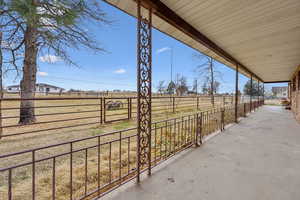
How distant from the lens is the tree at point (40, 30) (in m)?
3.44

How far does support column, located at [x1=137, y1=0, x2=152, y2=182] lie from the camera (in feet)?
5.64

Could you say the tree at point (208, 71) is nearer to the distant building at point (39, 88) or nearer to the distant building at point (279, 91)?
the distant building at point (39, 88)

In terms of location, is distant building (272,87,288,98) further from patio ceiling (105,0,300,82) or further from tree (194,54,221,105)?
patio ceiling (105,0,300,82)

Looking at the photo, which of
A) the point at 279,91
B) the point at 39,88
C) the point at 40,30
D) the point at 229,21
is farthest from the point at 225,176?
the point at 279,91

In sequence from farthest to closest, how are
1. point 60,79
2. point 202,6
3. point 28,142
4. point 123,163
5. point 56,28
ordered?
1. point 60,79
2. point 56,28
3. point 28,142
4. point 123,163
5. point 202,6

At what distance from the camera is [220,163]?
85.3 inches

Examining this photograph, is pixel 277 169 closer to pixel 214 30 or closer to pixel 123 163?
pixel 123 163

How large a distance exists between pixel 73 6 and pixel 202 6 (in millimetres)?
3582

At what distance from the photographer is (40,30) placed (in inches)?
160

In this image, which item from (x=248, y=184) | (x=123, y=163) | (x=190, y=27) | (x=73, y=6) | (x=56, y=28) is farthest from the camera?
(x=56, y=28)

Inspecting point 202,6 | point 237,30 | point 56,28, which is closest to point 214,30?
point 237,30

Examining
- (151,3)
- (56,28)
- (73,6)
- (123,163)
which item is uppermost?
(73,6)

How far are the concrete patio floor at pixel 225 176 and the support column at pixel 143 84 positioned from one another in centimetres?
27

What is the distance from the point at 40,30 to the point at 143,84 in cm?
429
